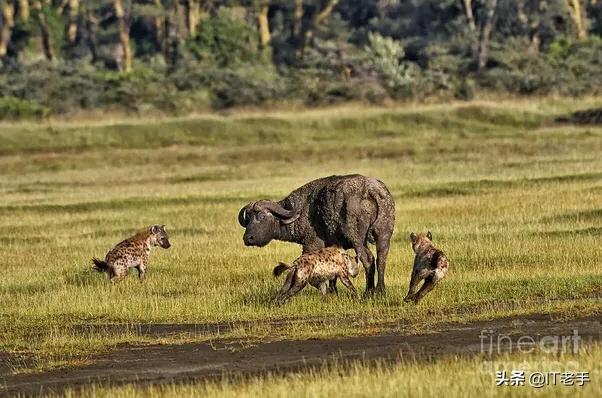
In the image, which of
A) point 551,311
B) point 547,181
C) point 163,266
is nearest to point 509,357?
point 551,311

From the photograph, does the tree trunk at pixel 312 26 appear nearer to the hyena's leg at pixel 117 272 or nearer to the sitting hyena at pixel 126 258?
the sitting hyena at pixel 126 258

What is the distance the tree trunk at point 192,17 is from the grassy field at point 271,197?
105 feet

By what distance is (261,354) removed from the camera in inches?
577

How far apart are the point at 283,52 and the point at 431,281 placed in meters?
85.0

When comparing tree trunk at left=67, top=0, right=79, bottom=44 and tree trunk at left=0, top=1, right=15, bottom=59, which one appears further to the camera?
tree trunk at left=67, top=0, right=79, bottom=44

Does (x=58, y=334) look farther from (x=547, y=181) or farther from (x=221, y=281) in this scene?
(x=547, y=181)

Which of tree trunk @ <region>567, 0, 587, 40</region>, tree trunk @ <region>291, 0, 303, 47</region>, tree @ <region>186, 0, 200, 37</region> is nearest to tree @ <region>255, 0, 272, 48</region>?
tree trunk @ <region>291, 0, 303, 47</region>

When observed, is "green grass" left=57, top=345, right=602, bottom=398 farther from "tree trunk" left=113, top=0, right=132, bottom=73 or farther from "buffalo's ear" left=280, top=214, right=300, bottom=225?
"tree trunk" left=113, top=0, right=132, bottom=73

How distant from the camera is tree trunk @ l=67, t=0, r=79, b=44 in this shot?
95625mm

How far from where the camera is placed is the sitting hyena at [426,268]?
56.4 feet

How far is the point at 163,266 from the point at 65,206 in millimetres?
14366

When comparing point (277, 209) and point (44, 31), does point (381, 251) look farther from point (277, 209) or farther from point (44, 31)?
point (44, 31)

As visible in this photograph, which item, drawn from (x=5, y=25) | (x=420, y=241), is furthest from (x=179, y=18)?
(x=420, y=241)

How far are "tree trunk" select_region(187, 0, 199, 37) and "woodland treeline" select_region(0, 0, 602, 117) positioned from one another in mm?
210
